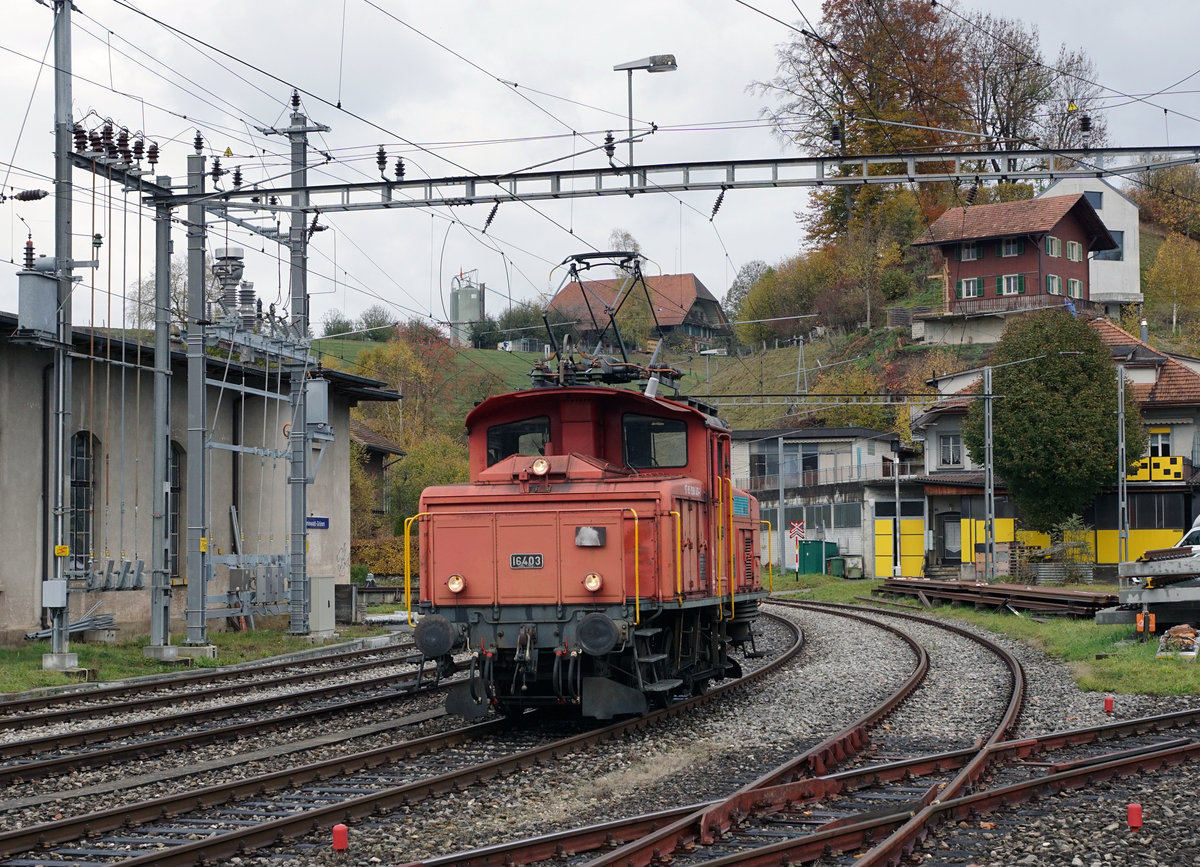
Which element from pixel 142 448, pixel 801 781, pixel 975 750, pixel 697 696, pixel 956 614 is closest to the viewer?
pixel 801 781

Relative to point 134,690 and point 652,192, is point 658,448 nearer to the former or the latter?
point 652,192

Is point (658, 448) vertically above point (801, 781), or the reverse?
point (658, 448)

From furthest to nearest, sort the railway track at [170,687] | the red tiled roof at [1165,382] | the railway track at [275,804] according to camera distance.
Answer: the red tiled roof at [1165,382] → the railway track at [170,687] → the railway track at [275,804]

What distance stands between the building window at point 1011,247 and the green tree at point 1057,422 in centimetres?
2762

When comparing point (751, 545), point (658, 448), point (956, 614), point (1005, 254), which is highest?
point (1005, 254)

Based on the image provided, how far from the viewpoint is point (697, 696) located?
1598 centimetres

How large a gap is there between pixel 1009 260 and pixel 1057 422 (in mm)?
31997

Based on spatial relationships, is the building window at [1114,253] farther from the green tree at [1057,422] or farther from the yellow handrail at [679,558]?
the yellow handrail at [679,558]

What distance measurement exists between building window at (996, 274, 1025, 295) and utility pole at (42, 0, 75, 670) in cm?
6482

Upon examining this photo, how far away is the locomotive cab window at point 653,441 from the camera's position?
567 inches

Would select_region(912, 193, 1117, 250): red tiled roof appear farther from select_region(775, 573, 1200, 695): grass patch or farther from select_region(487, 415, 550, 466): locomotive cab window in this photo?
select_region(487, 415, 550, 466): locomotive cab window

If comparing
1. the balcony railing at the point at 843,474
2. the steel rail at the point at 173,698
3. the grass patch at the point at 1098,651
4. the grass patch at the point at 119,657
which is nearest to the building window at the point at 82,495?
the grass patch at the point at 119,657

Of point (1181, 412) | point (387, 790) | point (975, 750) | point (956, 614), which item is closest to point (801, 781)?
point (975, 750)

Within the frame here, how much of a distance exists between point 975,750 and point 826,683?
6697 mm
